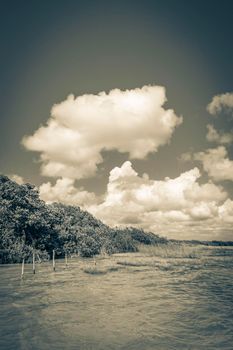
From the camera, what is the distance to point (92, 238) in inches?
3553

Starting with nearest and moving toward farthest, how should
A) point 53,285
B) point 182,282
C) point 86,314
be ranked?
point 86,314 → point 53,285 → point 182,282

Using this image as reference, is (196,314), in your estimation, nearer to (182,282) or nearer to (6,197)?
(182,282)

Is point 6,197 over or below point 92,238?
over

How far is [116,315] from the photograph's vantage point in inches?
866

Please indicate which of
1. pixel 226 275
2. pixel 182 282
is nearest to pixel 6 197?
pixel 182 282

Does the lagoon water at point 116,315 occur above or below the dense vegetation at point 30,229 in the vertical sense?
below

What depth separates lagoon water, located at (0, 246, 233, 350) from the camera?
16.3 m

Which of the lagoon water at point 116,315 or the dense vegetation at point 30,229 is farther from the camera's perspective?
the dense vegetation at point 30,229

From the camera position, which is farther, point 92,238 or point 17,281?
point 92,238

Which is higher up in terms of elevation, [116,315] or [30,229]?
[30,229]

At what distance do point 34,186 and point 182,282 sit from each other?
29.2 metres

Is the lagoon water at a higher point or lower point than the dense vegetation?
lower

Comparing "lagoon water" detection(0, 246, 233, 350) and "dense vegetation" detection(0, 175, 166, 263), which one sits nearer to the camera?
"lagoon water" detection(0, 246, 233, 350)

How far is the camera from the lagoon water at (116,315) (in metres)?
16.3
